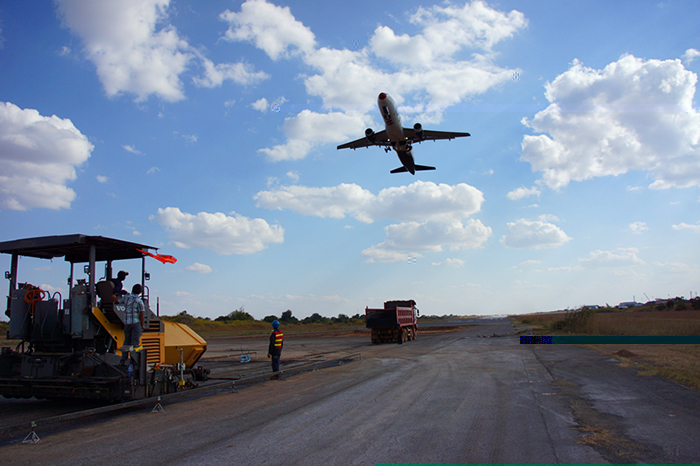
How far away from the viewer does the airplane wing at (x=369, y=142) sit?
21872 mm

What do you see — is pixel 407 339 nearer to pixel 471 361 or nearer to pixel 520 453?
pixel 471 361

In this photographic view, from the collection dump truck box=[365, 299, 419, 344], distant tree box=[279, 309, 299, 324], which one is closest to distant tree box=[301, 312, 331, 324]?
distant tree box=[279, 309, 299, 324]

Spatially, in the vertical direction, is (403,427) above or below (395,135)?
below

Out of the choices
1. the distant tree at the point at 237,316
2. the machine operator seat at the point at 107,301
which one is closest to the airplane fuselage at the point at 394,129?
the machine operator seat at the point at 107,301

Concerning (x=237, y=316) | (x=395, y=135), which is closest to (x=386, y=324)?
(x=395, y=135)

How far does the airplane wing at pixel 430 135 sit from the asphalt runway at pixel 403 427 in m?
13.8

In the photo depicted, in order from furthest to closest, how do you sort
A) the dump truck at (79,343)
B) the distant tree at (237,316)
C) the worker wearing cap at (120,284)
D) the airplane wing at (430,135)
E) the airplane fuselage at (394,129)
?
the distant tree at (237,316)
the airplane wing at (430,135)
the airplane fuselage at (394,129)
the worker wearing cap at (120,284)
the dump truck at (79,343)

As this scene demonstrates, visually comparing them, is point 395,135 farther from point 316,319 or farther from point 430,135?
point 316,319

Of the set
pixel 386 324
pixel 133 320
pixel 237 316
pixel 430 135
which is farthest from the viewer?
pixel 237 316

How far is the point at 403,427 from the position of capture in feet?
21.5

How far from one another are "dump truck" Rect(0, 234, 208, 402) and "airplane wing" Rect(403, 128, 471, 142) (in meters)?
15.6

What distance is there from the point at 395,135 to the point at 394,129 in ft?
1.42

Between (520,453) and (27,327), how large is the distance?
28.8ft

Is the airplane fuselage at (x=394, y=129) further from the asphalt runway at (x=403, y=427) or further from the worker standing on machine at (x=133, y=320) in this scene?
the worker standing on machine at (x=133, y=320)
